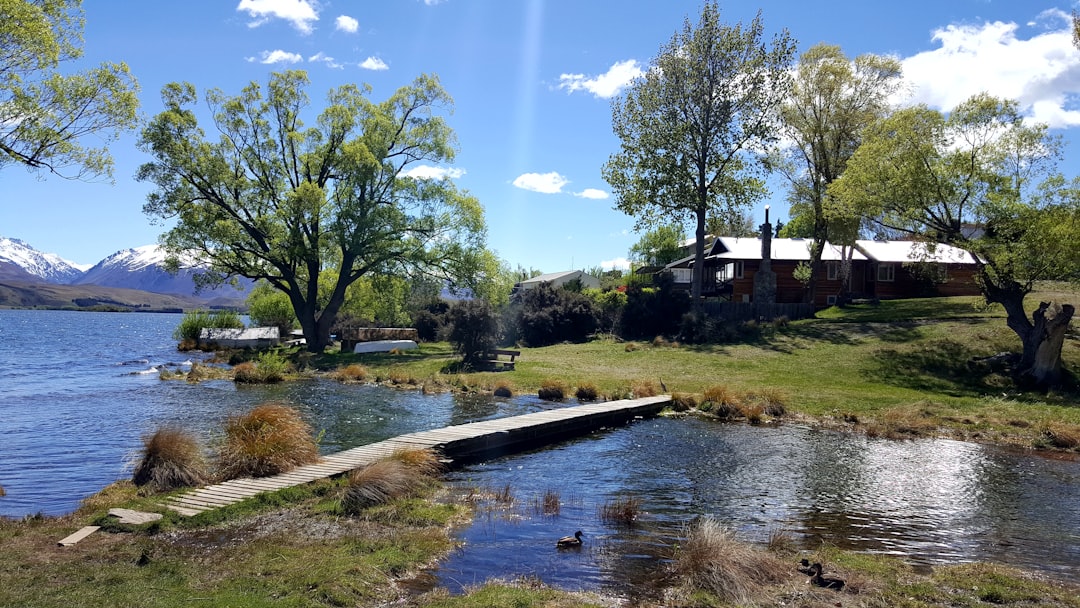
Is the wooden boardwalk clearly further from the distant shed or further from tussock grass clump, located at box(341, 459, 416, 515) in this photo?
the distant shed

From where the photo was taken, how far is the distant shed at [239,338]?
180ft

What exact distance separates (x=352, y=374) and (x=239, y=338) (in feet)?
82.9

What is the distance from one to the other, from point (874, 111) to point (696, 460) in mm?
41929

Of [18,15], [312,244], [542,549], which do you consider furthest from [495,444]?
[312,244]

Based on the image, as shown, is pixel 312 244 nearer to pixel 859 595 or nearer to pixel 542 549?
pixel 542 549

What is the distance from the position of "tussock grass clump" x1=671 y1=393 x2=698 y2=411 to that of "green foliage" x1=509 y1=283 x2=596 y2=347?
2382cm

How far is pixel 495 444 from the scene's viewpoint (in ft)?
60.8

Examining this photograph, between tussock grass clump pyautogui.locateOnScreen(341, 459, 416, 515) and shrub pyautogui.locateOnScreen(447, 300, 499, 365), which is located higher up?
shrub pyautogui.locateOnScreen(447, 300, 499, 365)

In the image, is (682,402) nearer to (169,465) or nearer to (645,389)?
(645,389)

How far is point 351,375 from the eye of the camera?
3506 cm

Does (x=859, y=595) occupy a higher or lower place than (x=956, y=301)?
lower

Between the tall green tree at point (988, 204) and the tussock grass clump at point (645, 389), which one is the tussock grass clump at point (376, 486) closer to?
the tussock grass clump at point (645, 389)

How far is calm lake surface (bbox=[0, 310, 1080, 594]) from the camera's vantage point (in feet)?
35.1

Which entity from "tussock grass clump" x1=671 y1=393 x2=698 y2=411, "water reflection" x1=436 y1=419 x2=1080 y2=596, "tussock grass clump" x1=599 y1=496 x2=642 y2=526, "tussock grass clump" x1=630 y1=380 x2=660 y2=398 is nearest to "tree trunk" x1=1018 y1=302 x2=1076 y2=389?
"water reflection" x1=436 y1=419 x2=1080 y2=596
